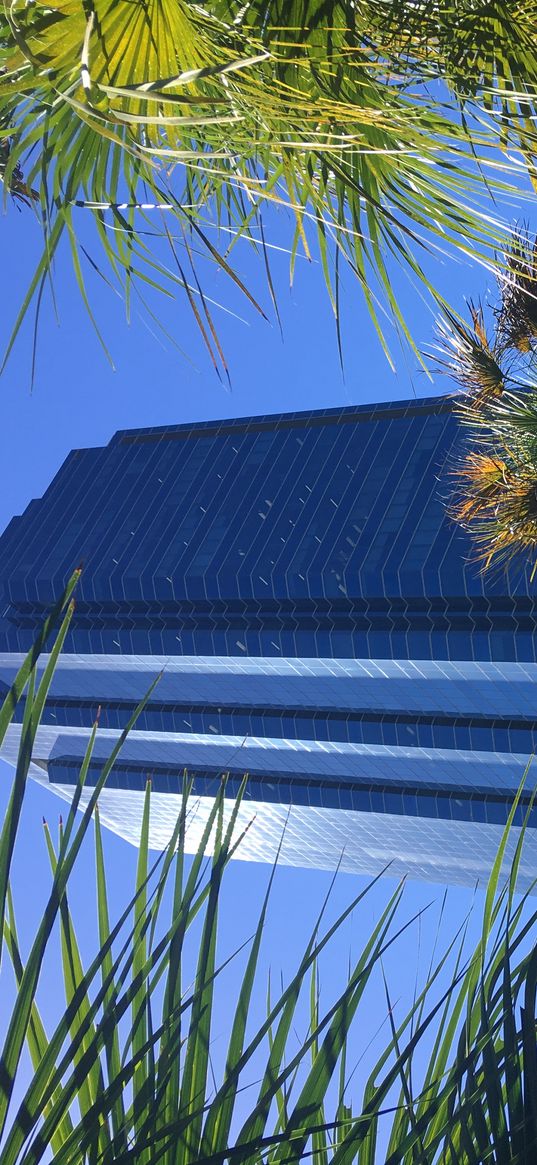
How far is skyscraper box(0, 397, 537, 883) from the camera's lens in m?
67.2

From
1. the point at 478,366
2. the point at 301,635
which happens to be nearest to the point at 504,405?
the point at 478,366

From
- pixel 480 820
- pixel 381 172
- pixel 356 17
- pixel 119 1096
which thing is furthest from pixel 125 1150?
pixel 480 820

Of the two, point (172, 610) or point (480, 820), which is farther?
point (172, 610)

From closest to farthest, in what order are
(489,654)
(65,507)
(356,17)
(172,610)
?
(356,17), (489,654), (172,610), (65,507)

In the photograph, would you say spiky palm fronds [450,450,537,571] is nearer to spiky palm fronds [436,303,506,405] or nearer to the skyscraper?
spiky palm fronds [436,303,506,405]

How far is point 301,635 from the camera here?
2876 inches

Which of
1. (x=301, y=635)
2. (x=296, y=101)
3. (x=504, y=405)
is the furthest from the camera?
(x=301, y=635)

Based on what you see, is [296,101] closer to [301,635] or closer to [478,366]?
[478,366]

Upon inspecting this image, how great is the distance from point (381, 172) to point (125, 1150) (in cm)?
262

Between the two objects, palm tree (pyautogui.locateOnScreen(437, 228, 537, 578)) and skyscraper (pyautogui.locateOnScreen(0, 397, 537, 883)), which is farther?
skyscraper (pyautogui.locateOnScreen(0, 397, 537, 883))

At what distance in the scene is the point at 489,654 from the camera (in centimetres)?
6325

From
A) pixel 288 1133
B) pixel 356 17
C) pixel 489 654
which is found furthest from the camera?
pixel 489 654

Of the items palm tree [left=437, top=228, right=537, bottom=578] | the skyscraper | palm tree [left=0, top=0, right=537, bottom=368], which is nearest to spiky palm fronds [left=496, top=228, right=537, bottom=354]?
palm tree [left=437, top=228, right=537, bottom=578]

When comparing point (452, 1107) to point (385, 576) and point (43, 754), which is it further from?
point (43, 754)
